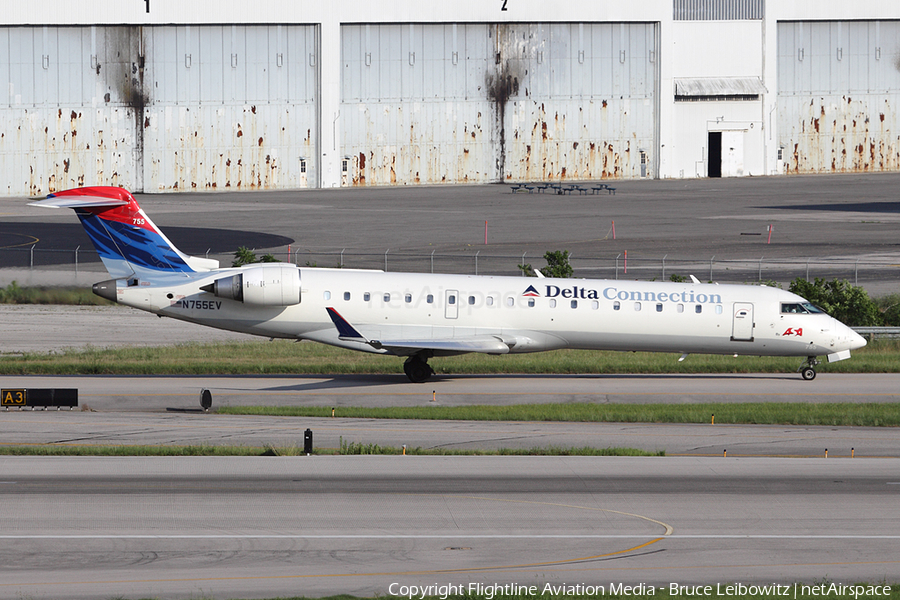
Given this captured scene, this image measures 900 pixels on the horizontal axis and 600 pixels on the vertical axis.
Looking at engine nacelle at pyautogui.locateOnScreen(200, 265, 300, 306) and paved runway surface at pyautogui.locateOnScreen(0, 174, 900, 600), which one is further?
engine nacelle at pyautogui.locateOnScreen(200, 265, 300, 306)

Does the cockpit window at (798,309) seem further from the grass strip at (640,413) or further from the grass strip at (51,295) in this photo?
the grass strip at (51,295)

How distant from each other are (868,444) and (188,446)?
14.9 metres

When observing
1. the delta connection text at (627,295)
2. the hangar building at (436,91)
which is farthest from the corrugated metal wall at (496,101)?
the delta connection text at (627,295)

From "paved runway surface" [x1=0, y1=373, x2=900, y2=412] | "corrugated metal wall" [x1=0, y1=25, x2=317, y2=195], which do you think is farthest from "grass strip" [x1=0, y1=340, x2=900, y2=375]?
"corrugated metal wall" [x1=0, y1=25, x2=317, y2=195]

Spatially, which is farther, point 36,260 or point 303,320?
point 36,260

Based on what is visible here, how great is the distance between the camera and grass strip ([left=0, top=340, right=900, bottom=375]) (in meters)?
34.7

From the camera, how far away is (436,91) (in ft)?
302

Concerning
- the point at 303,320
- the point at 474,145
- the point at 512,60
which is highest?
the point at 512,60

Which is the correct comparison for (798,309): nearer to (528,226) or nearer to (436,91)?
(528,226)

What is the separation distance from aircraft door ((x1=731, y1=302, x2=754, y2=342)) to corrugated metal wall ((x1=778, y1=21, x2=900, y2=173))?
233 ft

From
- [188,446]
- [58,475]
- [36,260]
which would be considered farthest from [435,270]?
[58,475]

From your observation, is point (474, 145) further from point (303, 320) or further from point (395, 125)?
point (303, 320)

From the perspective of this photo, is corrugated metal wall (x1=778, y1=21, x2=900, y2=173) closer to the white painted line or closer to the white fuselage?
the white fuselage

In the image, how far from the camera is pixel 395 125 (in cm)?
9175
